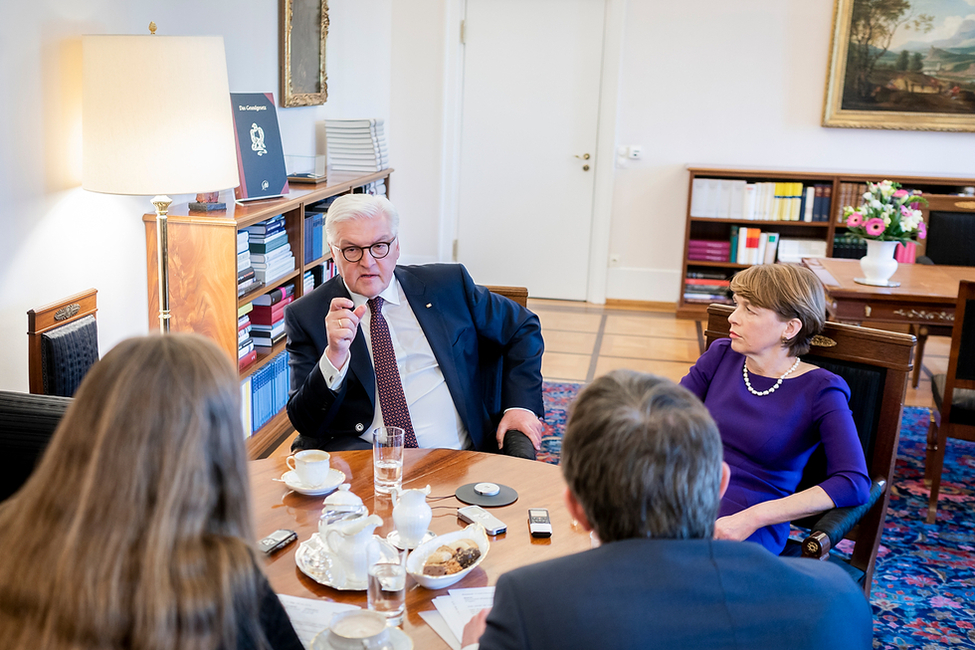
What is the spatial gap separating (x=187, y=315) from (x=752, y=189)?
4.33 m

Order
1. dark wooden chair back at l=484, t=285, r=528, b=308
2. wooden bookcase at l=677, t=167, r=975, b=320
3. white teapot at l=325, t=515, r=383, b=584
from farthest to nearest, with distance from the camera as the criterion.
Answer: wooden bookcase at l=677, t=167, r=975, b=320 → dark wooden chair back at l=484, t=285, r=528, b=308 → white teapot at l=325, t=515, r=383, b=584

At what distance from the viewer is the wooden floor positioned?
521 cm

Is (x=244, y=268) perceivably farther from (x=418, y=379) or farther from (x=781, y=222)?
(x=781, y=222)

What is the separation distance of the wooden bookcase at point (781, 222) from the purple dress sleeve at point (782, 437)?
4.29 metres

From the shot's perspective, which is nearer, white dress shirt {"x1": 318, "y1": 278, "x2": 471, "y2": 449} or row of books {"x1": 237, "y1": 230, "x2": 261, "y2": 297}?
white dress shirt {"x1": 318, "y1": 278, "x2": 471, "y2": 449}

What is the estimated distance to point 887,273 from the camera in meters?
4.05

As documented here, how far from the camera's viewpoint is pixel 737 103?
21.2 feet

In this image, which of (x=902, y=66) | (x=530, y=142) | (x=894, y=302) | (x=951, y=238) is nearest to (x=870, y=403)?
(x=894, y=302)

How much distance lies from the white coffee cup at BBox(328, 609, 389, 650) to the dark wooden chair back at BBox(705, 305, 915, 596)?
1.25 m

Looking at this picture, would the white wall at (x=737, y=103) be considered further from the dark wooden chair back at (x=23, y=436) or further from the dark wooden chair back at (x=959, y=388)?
the dark wooden chair back at (x=23, y=436)

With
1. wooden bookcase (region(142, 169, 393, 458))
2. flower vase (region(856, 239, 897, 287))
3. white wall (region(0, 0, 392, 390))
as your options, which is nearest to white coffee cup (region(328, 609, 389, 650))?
white wall (region(0, 0, 392, 390))

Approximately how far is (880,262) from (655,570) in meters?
3.46

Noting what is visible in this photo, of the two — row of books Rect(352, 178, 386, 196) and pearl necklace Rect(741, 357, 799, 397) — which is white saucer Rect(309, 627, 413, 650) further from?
row of books Rect(352, 178, 386, 196)

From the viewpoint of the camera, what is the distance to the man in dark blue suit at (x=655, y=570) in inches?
40.2
